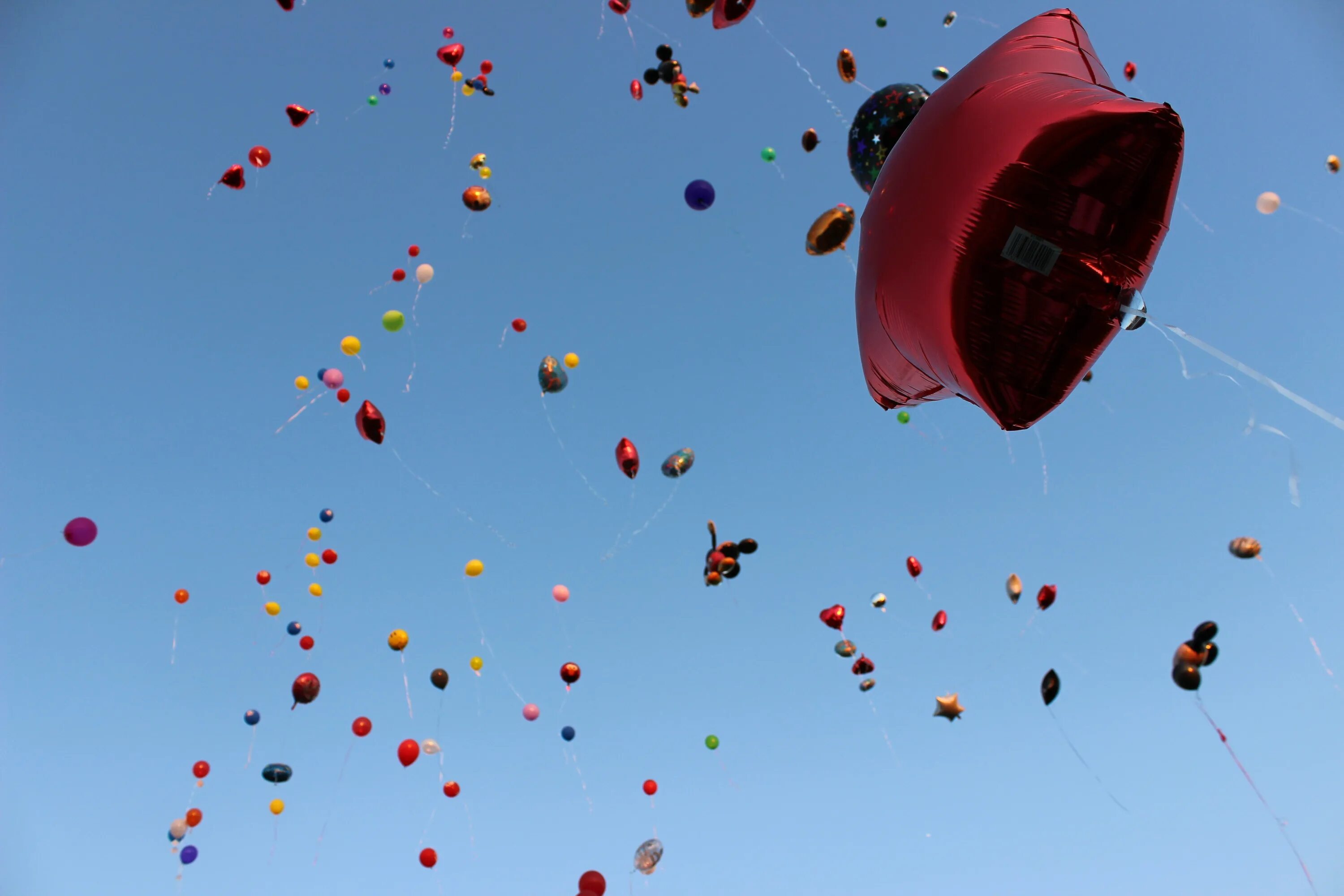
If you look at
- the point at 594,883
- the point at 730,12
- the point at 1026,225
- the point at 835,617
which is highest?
the point at 730,12

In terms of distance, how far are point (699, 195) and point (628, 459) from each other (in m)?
2.73

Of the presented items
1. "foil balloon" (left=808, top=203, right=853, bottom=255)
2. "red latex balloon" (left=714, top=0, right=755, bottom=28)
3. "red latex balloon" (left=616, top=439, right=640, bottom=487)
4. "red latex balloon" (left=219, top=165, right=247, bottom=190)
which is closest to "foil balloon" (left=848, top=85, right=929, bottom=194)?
"foil balloon" (left=808, top=203, right=853, bottom=255)

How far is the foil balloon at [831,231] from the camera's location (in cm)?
522

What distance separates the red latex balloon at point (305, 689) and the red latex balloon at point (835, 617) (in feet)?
18.0

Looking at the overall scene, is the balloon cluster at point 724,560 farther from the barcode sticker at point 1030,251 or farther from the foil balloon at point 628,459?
the barcode sticker at point 1030,251

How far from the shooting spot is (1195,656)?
17.3 ft

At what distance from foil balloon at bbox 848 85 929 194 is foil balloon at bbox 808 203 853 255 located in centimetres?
31

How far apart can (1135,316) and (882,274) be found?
1255mm

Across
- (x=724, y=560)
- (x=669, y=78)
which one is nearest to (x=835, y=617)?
(x=724, y=560)

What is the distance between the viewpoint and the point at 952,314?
351 centimetres

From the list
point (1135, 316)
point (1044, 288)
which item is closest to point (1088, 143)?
point (1044, 288)

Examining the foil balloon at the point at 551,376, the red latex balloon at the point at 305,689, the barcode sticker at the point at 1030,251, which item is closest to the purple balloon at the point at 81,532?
the red latex balloon at the point at 305,689

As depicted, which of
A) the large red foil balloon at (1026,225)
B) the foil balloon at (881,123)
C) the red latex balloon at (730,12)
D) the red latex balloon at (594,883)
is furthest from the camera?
the red latex balloon at (594,883)

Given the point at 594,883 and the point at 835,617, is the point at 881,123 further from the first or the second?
the point at 594,883
